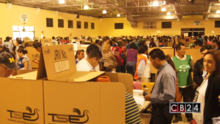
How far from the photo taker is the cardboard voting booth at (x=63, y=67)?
145 cm

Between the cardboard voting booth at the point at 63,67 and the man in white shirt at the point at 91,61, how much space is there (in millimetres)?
953

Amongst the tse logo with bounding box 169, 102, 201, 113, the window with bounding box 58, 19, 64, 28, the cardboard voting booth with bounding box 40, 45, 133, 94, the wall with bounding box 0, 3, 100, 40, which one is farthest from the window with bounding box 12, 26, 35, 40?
the cardboard voting booth with bounding box 40, 45, 133, 94

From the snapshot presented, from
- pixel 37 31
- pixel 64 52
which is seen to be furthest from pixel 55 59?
pixel 37 31

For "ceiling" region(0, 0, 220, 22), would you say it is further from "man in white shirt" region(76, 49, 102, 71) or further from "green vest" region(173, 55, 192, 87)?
"man in white shirt" region(76, 49, 102, 71)

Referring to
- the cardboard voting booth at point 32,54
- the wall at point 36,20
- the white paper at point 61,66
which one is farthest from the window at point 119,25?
the white paper at point 61,66

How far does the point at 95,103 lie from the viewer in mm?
1305

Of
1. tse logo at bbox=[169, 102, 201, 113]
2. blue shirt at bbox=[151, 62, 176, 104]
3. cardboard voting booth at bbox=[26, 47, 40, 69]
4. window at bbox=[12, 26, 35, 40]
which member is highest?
window at bbox=[12, 26, 35, 40]

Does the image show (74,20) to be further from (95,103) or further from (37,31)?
(95,103)

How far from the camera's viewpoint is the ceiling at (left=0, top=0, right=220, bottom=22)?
14414 millimetres

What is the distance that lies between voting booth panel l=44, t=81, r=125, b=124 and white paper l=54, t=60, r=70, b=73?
8.0 inches

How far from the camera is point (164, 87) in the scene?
2.61 metres

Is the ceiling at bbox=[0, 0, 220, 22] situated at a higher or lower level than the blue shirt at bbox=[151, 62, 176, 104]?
higher

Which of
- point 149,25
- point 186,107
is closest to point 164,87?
point 186,107

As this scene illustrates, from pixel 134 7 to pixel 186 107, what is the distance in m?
15.4
